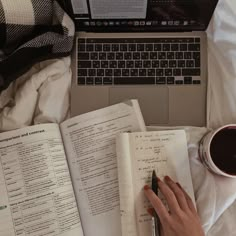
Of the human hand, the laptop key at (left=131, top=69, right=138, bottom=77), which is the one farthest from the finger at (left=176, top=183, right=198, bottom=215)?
the laptop key at (left=131, top=69, right=138, bottom=77)

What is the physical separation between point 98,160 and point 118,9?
0.86ft

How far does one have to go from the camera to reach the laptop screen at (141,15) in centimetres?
68

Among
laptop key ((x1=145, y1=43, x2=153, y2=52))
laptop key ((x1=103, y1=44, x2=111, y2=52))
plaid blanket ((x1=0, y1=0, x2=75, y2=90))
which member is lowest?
laptop key ((x1=145, y1=43, x2=153, y2=52))

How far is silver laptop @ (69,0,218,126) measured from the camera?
2.51ft

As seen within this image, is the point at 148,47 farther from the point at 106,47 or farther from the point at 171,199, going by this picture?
the point at 171,199

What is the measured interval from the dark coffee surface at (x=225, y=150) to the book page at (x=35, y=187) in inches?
10.2

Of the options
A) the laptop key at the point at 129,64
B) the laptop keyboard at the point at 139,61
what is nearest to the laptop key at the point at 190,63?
the laptop keyboard at the point at 139,61

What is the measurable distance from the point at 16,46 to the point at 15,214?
299 mm

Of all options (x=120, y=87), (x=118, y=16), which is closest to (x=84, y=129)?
(x=120, y=87)

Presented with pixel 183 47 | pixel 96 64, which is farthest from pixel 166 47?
pixel 96 64

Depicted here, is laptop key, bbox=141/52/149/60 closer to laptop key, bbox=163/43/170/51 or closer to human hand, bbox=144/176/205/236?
laptop key, bbox=163/43/170/51

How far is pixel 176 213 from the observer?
0.70 meters

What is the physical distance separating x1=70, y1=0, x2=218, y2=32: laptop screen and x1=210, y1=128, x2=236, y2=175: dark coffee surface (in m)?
0.21

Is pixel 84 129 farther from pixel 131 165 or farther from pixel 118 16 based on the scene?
pixel 118 16
